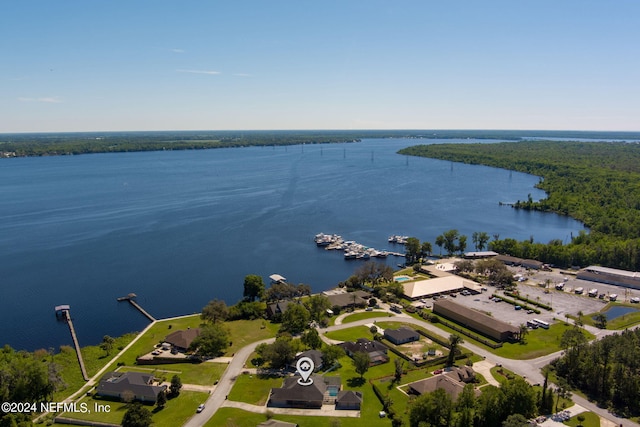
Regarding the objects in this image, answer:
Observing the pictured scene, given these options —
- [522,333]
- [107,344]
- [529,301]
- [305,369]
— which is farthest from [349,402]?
[529,301]

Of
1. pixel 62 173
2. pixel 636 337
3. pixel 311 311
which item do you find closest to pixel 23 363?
pixel 311 311

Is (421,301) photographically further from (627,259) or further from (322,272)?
(627,259)

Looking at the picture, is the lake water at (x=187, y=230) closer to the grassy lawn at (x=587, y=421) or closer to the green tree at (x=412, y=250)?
the green tree at (x=412, y=250)

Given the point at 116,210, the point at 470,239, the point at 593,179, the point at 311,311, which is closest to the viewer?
the point at 311,311

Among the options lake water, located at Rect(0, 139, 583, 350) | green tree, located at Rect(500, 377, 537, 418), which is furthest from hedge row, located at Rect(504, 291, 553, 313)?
green tree, located at Rect(500, 377, 537, 418)

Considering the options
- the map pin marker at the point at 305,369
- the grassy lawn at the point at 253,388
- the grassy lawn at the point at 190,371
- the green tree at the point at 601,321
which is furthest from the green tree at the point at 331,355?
the green tree at the point at 601,321

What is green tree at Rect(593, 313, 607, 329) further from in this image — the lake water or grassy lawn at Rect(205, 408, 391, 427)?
the lake water
